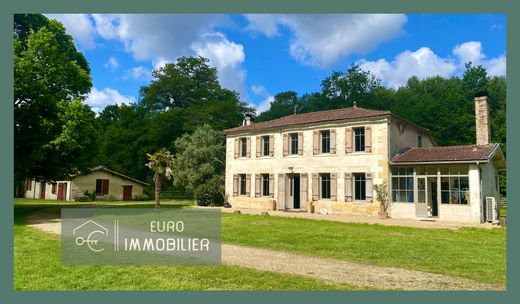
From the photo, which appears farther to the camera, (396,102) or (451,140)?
(396,102)

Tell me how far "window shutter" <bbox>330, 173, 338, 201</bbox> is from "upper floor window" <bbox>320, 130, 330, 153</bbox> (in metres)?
1.51

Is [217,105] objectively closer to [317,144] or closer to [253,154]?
[253,154]

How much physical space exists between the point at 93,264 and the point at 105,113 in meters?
48.8

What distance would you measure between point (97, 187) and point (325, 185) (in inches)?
927

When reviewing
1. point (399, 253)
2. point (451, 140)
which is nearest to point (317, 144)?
point (399, 253)

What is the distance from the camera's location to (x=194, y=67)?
5597cm

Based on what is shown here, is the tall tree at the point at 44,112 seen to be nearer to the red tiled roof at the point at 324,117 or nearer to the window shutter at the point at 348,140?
the red tiled roof at the point at 324,117

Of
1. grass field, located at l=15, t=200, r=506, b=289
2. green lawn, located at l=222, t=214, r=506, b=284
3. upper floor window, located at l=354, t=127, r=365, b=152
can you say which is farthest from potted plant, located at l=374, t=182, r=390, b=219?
grass field, located at l=15, t=200, r=506, b=289

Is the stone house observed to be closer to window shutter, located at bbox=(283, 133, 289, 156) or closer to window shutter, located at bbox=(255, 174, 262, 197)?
window shutter, located at bbox=(255, 174, 262, 197)

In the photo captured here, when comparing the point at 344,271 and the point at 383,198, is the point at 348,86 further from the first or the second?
the point at 344,271

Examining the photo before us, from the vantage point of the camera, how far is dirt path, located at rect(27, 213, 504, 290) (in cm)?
686

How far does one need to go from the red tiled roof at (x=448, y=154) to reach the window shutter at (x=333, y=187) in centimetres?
332

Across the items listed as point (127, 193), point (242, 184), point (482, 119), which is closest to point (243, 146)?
point (242, 184)

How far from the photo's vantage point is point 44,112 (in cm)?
1927
